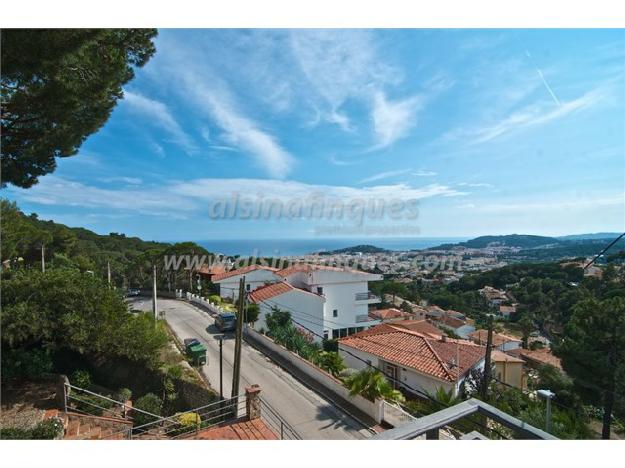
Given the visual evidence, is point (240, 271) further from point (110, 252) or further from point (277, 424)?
point (277, 424)

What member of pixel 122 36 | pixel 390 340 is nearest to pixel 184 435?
pixel 122 36

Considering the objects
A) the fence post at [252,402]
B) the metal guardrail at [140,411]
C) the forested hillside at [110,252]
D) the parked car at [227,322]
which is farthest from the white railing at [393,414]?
the forested hillside at [110,252]

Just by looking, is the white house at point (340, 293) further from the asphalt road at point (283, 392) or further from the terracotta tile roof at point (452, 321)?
the terracotta tile roof at point (452, 321)

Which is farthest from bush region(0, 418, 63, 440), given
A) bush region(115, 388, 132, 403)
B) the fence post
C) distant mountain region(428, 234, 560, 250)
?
distant mountain region(428, 234, 560, 250)

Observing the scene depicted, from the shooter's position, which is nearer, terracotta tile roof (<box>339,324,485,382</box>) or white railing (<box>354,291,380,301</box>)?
terracotta tile roof (<box>339,324,485,382</box>)

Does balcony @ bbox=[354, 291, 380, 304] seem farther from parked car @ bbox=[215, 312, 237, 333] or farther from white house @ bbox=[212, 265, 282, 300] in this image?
parked car @ bbox=[215, 312, 237, 333]
